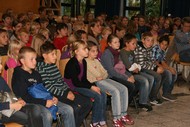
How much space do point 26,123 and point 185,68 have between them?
14.7 feet

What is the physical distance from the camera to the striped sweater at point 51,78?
12.4 ft

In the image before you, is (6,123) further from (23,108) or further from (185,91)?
(185,91)

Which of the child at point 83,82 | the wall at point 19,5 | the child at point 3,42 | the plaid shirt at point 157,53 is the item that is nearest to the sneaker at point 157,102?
the plaid shirt at point 157,53

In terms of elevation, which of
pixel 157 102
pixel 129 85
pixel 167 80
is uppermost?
pixel 129 85

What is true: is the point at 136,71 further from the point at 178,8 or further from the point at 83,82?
the point at 178,8

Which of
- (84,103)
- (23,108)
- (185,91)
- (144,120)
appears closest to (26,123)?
(23,108)

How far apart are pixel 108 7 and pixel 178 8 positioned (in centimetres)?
279

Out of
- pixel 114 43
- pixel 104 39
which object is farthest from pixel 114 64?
pixel 104 39

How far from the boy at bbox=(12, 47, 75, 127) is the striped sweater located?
0.19 meters

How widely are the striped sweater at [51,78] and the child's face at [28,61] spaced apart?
0.30 meters

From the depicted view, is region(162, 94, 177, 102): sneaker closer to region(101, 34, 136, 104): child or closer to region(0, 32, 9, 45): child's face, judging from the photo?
region(101, 34, 136, 104): child

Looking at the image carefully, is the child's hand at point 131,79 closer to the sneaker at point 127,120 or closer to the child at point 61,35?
the sneaker at point 127,120

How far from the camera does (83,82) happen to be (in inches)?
163

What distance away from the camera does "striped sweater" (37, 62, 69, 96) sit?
3770 mm
